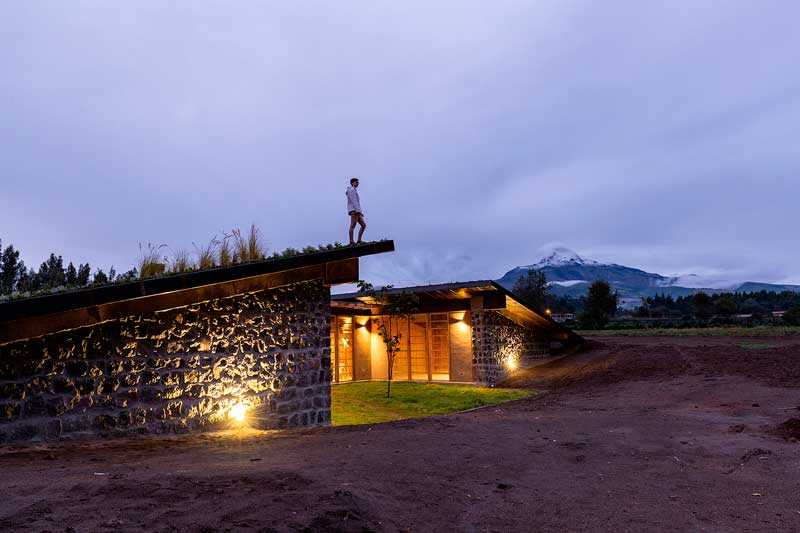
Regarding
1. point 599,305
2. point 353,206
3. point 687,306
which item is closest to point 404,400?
point 353,206

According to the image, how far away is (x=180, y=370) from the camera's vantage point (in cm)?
639

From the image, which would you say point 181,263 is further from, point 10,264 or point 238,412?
point 10,264

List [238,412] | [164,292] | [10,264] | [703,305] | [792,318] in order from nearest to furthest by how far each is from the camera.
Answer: [164,292], [238,412], [10,264], [792,318], [703,305]

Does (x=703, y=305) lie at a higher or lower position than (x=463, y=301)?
lower

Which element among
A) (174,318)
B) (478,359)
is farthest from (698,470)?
(478,359)

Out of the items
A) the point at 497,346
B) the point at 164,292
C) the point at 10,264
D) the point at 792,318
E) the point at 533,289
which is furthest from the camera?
the point at 533,289

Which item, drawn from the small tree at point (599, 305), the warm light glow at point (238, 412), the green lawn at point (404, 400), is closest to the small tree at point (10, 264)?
the green lawn at point (404, 400)

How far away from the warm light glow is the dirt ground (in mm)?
438

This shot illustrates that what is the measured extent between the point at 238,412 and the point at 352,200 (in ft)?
15.4

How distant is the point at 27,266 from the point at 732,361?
25912 mm

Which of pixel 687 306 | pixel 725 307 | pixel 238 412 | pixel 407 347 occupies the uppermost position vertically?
pixel 687 306

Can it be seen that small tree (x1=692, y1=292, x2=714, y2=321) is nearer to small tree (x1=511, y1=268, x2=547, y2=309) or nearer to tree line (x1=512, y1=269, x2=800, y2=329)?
tree line (x1=512, y1=269, x2=800, y2=329)

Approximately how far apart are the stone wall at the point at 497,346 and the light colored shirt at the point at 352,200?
7.38m

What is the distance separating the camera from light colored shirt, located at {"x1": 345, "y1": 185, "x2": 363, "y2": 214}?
31.8 ft
